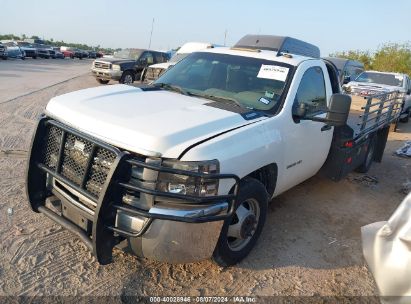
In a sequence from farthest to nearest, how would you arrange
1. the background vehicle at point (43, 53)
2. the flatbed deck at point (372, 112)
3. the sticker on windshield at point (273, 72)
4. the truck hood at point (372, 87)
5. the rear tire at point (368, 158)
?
the background vehicle at point (43, 53), the truck hood at point (372, 87), the rear tire at point (368, 158), the flatbed deck at point (372, 112), the sticker on windshield at point (273, 72)

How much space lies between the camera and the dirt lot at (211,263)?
122 inches

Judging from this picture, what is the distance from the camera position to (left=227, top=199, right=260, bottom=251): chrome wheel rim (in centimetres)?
337

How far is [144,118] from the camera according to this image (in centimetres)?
306

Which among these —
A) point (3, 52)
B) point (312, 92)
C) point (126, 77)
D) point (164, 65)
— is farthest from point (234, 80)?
point (3, 52)

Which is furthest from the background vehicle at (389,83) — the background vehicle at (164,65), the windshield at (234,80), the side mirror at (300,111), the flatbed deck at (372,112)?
the side mirror at (300,111)

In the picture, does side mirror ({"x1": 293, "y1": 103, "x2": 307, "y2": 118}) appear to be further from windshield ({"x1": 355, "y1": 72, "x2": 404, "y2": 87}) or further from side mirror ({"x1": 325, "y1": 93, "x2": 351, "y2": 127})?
windshield ({"x1": 355, "y1": 72, "x2": 404, "y2": 87})

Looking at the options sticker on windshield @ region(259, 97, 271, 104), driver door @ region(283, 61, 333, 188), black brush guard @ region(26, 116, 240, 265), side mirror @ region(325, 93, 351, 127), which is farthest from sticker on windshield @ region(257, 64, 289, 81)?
black brush guard @ region(26, 116, 240, 265)

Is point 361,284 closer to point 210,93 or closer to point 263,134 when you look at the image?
point 263,134

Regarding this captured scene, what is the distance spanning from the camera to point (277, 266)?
Result: 3.62m

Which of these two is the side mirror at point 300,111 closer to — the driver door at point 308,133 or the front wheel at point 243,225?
the driver door at point 308,133

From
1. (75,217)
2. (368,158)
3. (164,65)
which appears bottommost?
(75,217)

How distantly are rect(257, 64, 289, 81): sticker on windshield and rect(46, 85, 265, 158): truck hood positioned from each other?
750 millimetres

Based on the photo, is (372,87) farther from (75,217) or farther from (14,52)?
(14,52)

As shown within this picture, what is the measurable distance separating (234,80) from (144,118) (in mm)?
1482
